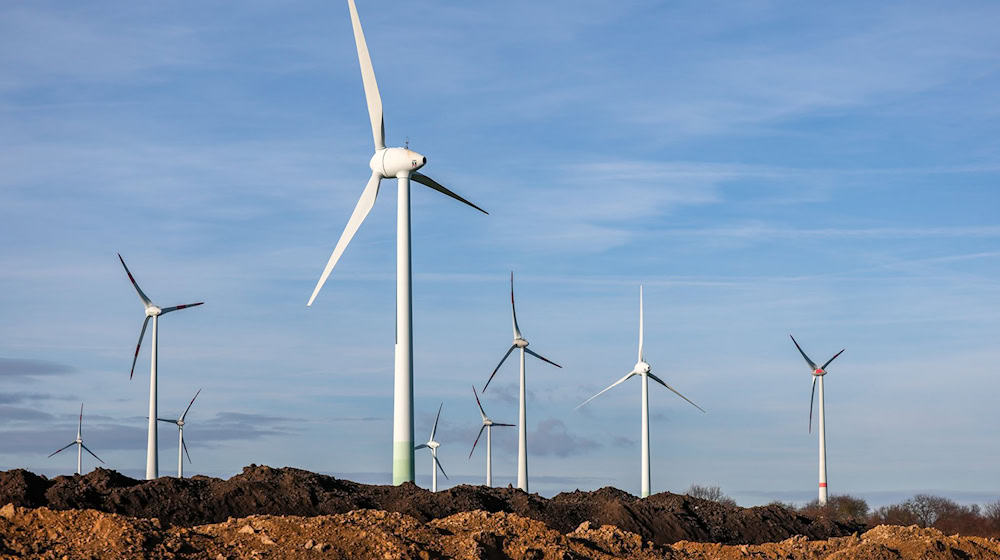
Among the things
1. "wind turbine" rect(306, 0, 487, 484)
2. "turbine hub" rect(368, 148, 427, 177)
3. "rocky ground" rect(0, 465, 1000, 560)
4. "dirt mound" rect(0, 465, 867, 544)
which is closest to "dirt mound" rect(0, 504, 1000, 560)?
"rocky ground" rect(0, 465, 1000, 560)

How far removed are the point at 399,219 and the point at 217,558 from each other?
28.6 meters

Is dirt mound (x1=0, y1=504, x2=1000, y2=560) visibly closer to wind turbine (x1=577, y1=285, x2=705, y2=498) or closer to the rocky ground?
the rocky ground

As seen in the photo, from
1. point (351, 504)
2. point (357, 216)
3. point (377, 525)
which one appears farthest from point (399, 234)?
point (377, 525)

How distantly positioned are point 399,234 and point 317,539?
2587 cm

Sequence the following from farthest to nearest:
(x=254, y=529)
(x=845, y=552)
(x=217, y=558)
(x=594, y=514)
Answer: (x=594, y=514)
(x=845, y=552)
(x=254, y=529)
(x=217, y=558)

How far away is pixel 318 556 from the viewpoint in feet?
98.7

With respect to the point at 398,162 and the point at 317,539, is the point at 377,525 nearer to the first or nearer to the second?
the point at 317,539

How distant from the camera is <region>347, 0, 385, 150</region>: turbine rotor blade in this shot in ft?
198

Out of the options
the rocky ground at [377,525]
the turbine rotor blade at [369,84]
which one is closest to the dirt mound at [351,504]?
the rocky ground at [377,525]

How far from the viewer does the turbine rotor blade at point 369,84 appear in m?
60.2

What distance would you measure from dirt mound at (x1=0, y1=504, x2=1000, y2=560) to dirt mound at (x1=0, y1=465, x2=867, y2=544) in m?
10.9

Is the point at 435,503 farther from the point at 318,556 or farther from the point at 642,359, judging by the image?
the point at 642,359

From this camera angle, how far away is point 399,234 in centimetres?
5562

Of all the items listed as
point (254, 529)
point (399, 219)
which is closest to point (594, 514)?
point (399, 219)
